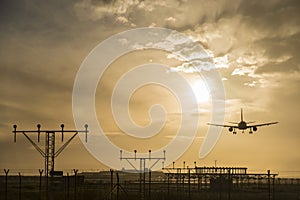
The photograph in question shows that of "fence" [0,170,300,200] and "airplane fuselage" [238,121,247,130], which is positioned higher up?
"airplane fuselage" [238,121,247,130]

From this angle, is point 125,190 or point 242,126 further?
point 242,126

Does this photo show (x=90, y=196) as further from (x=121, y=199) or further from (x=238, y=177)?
(x=238, y=177)

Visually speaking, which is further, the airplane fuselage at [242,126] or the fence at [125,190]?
the airplane fuselage at [242,126]

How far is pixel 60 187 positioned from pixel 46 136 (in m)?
5.23

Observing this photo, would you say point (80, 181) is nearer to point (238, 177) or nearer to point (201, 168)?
point (238, 177)

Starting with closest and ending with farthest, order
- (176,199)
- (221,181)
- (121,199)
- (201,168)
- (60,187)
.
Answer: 1. (60,187)
2. (121,199)
3. (176,199)
4. (221,181)
5. (201,168)

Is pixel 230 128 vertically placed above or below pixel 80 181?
above

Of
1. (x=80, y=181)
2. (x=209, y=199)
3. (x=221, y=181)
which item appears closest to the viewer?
(x=209, y=199)

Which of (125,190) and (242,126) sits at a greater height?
(242,126)

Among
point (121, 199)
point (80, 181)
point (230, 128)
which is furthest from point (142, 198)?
point (230, 128)

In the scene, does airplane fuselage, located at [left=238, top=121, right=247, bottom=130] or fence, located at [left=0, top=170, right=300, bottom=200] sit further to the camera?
airplane fuselage, located at [left=238, top=121, right=247, bottom=130]

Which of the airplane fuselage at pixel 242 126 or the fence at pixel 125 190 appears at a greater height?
the airplane fuselage at pixel 242 126

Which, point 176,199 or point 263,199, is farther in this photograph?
point 263,199

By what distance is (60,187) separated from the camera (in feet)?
144
